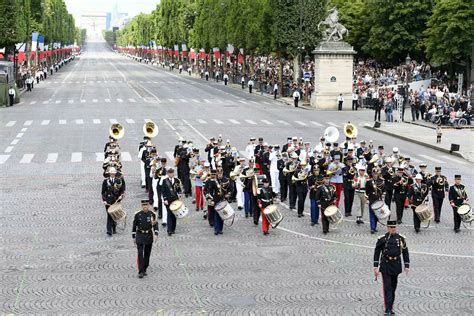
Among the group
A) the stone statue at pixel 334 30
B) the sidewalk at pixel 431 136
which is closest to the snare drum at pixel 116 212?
the sidewalk at pixel 431 136

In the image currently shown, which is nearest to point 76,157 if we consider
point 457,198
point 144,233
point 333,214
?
point 333,214

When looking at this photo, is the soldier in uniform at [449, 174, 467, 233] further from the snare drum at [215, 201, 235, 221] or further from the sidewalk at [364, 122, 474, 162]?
the sidewalk at [364, 122, 474, 162]

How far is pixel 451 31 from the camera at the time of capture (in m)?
69.6

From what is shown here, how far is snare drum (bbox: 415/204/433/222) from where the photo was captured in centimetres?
2142

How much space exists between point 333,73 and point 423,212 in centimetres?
4415

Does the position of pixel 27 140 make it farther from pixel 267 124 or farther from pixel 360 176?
pixel 360 176

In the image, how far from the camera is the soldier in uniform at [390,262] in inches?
590

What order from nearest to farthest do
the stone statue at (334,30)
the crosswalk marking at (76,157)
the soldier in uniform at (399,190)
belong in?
the soldier in uniform at (399,190)
the crosswalk marking at (76,157)
the stone statue at (334,30)

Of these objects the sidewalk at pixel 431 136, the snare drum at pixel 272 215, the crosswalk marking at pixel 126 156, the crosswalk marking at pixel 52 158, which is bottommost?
the crosswalk marking at pixel 52 158

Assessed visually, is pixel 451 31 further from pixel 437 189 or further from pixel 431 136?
pixel 437 189

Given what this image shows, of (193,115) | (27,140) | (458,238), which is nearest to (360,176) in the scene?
(458,238)

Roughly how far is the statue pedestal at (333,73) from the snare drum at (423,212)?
144 ft

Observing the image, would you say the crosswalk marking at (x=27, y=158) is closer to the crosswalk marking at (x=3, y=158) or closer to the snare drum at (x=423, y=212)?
the crosswalk marking at (x=3, y=158)

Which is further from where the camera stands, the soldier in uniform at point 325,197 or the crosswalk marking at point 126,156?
the crosswalk marking at point 126,156
